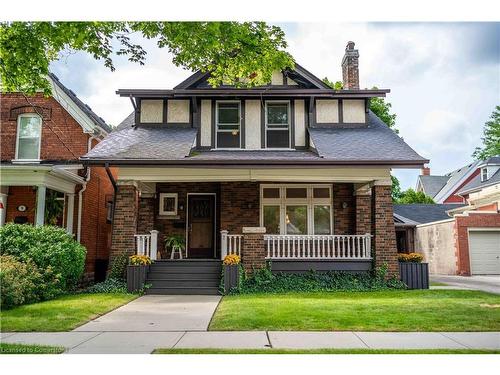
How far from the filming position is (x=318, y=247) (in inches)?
446

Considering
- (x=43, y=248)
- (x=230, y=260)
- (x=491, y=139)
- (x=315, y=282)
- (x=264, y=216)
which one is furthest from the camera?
(x=491, y=139)

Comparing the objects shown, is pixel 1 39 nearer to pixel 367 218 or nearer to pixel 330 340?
pixel 330 340

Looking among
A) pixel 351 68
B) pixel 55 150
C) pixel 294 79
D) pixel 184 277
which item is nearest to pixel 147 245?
pixel 184 277

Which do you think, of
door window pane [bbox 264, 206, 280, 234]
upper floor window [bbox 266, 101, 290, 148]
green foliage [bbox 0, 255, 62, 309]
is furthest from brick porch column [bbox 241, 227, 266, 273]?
green foliage [bbox 0, 255, 62, 309]

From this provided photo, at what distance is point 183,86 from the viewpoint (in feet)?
42.8

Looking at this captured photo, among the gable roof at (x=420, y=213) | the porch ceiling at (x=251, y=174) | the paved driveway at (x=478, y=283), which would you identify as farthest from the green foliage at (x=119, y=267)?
the gable roof at (x=420, y=213)

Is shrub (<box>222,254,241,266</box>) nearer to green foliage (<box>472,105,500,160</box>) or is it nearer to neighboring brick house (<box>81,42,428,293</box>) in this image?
neighboring brick house (<box>81,42,428,293</box>)

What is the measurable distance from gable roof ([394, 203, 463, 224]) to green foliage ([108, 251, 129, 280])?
15.2 meters

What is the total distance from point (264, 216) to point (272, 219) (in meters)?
0.25

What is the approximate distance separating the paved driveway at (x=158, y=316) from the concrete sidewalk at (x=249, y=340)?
33 centimetres

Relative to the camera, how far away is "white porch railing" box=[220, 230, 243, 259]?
1109 cm

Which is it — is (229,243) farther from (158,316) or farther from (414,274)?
(414,274)

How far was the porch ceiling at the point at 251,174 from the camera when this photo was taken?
10.9 metres

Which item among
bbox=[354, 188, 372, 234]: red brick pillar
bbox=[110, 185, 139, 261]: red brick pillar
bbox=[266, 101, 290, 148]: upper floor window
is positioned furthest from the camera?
bbox=[266, 101, 290, 148]: upper floor window
